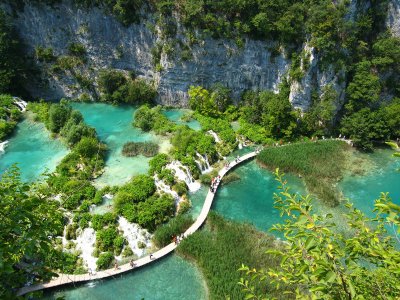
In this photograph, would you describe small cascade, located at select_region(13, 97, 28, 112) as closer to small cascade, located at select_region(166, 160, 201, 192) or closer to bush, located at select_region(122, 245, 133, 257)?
small cascade, located at select_region(166, 160, 201, 192)

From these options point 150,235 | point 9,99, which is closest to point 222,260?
point 150,235

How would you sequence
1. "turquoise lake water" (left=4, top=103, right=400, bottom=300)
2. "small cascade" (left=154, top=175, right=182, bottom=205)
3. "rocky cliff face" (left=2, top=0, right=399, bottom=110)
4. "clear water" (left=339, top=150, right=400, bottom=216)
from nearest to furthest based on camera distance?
"turquoise lake water" (left=4, top=103, right=400, bottom=300)
"small cascade" (left=154, top=175, right=182, bottom=205)
"clear water" (left=339, top=150, right=400, bottom=216)
"rocky cliff face" (left=2, top=0, right=399, bottom=110)

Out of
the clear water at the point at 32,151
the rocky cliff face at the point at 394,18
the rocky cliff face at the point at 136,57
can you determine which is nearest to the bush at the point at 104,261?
the clear water at the point at 32,151

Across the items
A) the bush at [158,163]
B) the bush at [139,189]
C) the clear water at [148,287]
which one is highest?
the bush at [158,163]

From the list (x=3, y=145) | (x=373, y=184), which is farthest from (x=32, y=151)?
(x=373, y=184)

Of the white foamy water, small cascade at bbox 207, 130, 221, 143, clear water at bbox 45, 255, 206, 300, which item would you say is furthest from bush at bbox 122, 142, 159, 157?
clear water at bbox 45, 255, 206, 300

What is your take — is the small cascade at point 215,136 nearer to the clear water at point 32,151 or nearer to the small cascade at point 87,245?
the clear water at point 32,151

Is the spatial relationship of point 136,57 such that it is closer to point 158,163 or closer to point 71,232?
point 158,163
